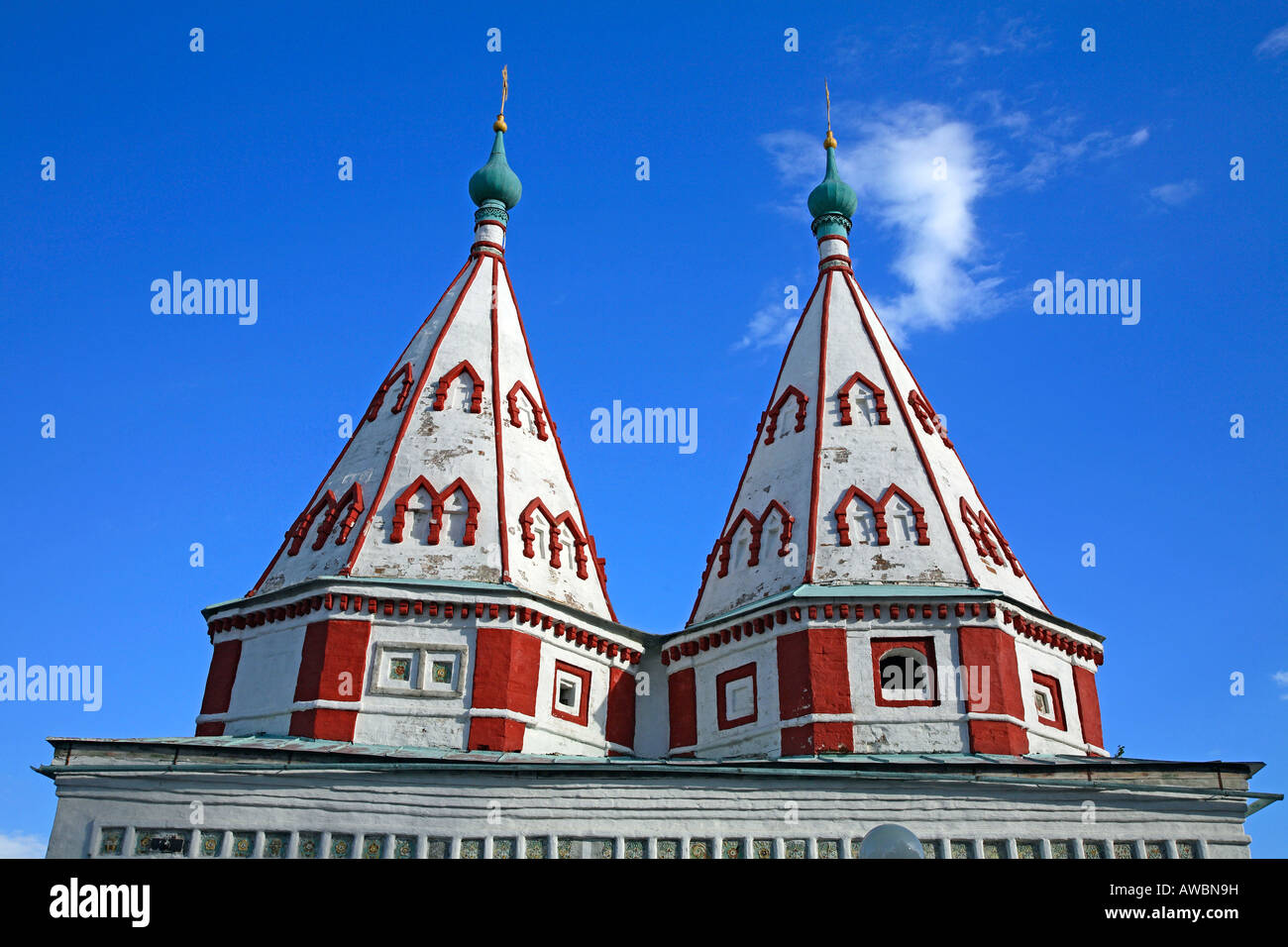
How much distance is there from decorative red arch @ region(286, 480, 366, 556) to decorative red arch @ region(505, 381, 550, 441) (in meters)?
3.14

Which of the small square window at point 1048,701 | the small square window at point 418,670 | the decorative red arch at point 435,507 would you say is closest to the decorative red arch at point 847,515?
the small square window at point 1048,701

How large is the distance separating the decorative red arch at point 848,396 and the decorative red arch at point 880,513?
173cm

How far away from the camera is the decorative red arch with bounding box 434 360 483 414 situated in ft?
65.6

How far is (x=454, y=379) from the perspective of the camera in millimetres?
20344

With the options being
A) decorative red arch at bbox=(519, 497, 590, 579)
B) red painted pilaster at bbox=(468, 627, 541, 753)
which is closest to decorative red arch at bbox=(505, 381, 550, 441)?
decorative red arch at bbox=(519, 497, 590, 579)

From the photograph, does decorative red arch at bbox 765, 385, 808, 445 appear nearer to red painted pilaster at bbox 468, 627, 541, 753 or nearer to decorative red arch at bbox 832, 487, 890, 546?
decorative red arch at bbox 832, 487, 890, 546

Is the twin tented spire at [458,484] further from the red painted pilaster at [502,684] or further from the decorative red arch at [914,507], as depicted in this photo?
the decorative red arch at [914,507]

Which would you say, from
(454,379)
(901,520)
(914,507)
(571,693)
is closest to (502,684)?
(571,693)

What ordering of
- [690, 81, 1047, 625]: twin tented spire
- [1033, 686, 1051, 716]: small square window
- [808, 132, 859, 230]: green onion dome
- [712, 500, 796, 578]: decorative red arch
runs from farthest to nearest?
[808, 132, 859, 230]: green onion dome < [712, 500, 796, 578]: decorative red arch < [690, 81, 1047, 625]: twin tented spire < [1033, 686, 1051, 716]: small square window

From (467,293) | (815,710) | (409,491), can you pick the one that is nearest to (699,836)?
(815,710)

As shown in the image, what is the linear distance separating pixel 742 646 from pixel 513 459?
524 cm

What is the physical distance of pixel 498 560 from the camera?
17.7m

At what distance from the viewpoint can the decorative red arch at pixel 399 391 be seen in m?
20.2

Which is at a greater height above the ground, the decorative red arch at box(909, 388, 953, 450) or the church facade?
the decorative red arch at box(909, 388, 953, 450)
